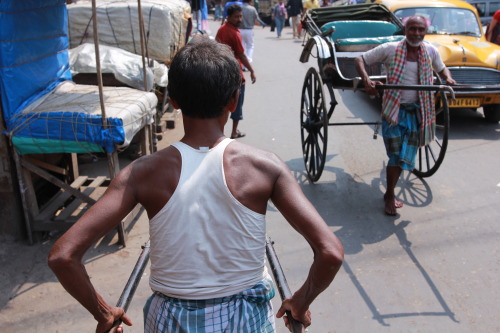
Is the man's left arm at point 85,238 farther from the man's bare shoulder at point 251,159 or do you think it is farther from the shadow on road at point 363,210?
the shadow on road at point 363,210

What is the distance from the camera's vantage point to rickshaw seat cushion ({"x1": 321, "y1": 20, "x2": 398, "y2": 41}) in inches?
241

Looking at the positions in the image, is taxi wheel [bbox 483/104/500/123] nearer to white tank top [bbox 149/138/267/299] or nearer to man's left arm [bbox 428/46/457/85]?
man's left arm [bbox 428/46/457/85]

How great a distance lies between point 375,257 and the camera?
3.95 metres

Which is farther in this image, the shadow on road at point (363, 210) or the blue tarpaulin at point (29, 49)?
the blue tarpaulin at point (29, 49)

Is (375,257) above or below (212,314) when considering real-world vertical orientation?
below

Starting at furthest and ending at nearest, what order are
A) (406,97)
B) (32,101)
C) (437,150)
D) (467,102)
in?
(467,102) < (437,150) < (406,97) < (32,101)

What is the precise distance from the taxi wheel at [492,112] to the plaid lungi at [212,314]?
698cm

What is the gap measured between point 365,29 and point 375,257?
3.29 meters

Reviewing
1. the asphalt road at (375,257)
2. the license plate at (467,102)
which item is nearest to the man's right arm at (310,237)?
the asphalt road at (375,257)

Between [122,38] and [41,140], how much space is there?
414cm

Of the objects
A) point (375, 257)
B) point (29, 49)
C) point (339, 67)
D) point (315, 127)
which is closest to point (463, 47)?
point (339, 67)

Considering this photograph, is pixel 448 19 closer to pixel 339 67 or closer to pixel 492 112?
pixel 492 112

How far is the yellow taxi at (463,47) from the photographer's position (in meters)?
6.93

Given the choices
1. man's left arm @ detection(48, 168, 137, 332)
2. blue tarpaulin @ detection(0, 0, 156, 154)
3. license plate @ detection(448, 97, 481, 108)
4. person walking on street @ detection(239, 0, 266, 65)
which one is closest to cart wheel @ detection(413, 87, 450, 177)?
license plate @ detection(448, 97, 481, 108)
